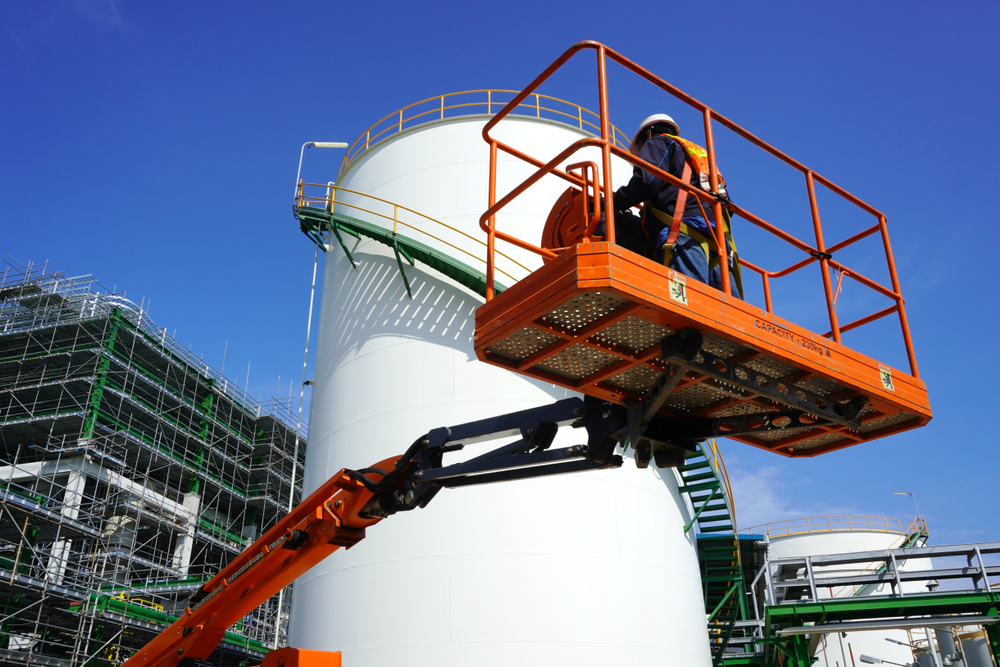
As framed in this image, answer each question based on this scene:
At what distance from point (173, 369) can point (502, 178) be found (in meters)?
24.9

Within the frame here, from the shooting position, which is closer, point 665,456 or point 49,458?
point 665,456

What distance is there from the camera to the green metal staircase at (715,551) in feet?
48.9

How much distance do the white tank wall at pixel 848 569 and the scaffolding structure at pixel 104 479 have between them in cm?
2000

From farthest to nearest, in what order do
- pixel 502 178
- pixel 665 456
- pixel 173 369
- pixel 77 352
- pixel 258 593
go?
pixel 173 369, pixel 77 352, pixel 502 178, pixel 258 593, pixel 665 456

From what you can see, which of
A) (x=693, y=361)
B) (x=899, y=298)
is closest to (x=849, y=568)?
(x=899, y=298)

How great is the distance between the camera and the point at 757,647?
19781 millimetres

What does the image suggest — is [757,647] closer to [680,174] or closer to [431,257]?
[431,257]

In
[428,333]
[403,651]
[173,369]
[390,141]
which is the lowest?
[403,651]

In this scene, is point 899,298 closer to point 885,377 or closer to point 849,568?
point 885,377

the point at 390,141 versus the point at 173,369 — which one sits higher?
the point at 173,369

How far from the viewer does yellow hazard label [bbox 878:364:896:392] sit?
5626 millimetres

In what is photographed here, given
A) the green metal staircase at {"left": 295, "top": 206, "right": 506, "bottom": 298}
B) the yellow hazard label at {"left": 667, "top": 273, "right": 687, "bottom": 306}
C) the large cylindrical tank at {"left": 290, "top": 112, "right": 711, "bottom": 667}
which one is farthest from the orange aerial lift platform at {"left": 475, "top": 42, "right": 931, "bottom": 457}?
the green metal staircase at {"left": 295, "top": 206, "right": 506, "bottom": 298}

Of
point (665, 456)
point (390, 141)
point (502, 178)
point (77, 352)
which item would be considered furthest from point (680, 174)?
point (77, 352)

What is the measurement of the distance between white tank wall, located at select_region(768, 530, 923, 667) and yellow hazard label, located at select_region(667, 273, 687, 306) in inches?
981
